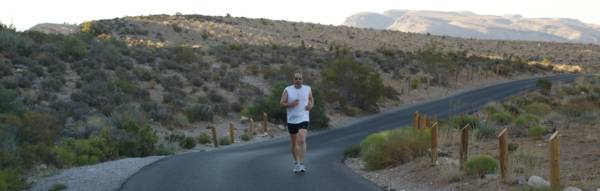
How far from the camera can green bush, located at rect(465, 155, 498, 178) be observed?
11398 mm

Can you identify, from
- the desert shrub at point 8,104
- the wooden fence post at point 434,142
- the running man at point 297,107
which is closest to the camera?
the running man at point 297,107

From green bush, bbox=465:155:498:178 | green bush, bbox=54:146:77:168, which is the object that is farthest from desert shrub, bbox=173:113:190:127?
green bush, bbox=465:155:498:178

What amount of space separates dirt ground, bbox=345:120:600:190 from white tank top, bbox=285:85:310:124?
5.93 feet

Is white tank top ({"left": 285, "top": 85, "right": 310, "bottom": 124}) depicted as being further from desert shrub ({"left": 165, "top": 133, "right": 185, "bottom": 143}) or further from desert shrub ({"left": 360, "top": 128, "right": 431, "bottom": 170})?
desert shrub ({"left": 165, "top": 133, "right": 185, "bottom": 143})

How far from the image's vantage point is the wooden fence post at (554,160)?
8712mm

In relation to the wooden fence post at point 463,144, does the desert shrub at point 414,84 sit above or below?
below

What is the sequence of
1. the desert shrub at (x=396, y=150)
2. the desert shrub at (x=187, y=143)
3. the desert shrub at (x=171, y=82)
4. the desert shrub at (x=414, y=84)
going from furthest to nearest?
the desert shrub at (x=414, y=84), the desert shrub at (x=171, y=82), the desert shrub at (x=187, y=143), the desert shrub at (x=396, y=150)

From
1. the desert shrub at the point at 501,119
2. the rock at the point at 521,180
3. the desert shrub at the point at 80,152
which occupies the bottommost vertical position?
the desert shrub at the point at 501,119

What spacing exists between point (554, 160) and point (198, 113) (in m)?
26.5

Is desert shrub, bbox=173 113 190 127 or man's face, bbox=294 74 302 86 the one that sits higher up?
man's face, bbox=294 74 302 86

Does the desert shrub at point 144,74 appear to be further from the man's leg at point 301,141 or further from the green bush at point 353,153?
the man's leg at point 301,141

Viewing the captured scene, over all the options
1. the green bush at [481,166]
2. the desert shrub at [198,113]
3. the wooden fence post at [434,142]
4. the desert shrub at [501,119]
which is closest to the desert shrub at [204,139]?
the desert shrub at [198,113]

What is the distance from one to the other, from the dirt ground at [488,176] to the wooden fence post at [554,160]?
88cm

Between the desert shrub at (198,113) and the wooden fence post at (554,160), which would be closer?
the wooden fence post at (554,160)
